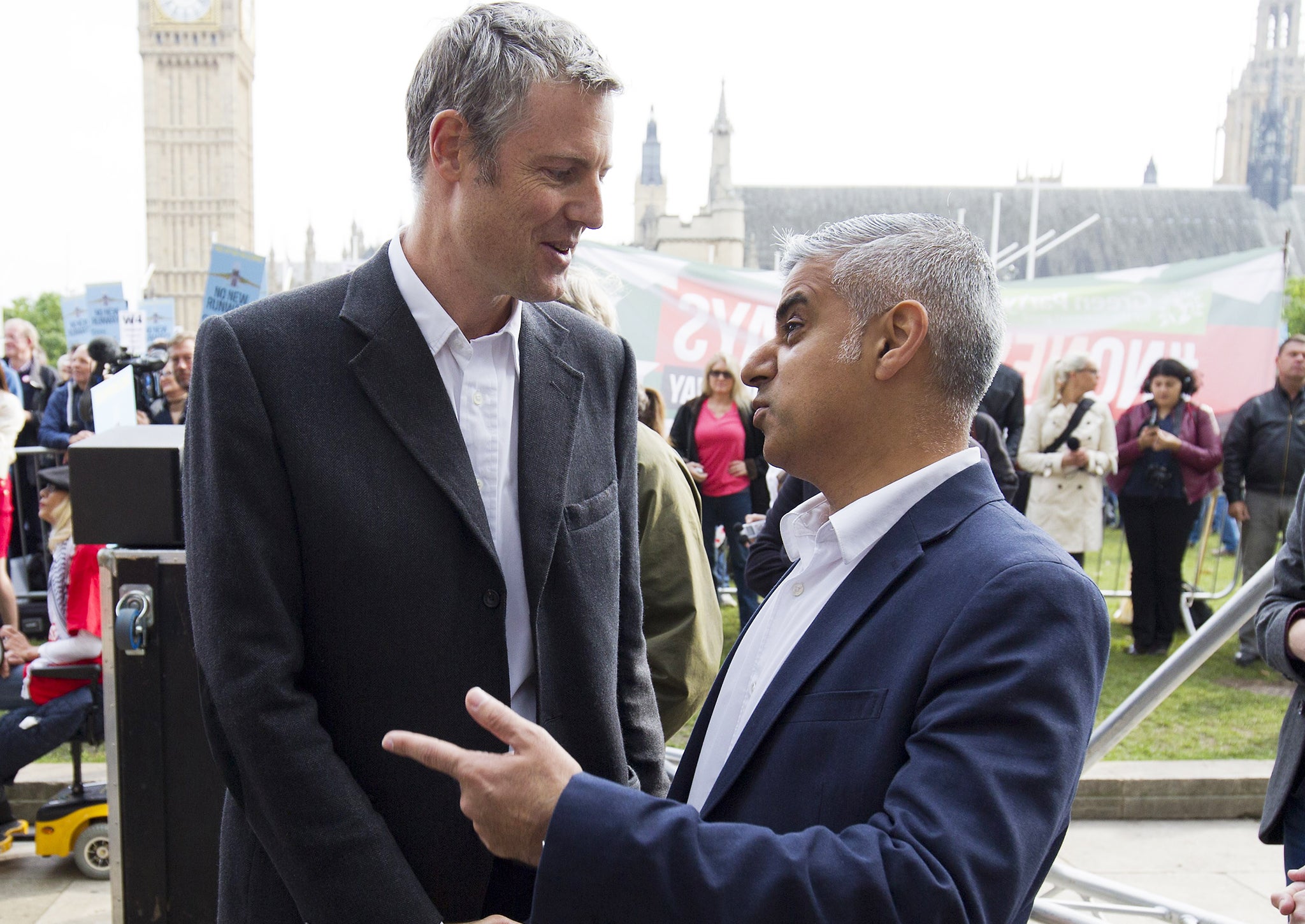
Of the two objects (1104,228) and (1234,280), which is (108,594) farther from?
(1104,228)

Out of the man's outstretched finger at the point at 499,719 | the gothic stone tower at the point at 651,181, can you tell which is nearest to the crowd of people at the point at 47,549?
the man's outstretched finger at the point at 499,719

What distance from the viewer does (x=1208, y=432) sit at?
293 inches

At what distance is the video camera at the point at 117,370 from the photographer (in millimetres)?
7977

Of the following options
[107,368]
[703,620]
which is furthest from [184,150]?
[703,620]

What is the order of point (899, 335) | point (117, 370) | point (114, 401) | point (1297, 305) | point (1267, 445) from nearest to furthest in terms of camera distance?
1. point (899, 335)
2. point (114, 401)
3. point (1267, 445)
4. point (117, 370)
5. point (1297, 305)

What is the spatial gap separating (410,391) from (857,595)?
728 millimetres

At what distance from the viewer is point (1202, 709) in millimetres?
6316

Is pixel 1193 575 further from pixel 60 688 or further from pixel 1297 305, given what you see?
pixel 1297 305

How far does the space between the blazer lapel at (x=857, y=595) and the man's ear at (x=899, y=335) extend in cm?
16

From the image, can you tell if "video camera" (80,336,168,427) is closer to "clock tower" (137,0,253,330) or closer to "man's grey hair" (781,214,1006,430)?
"man's grey hair" (781,214,1006,430)

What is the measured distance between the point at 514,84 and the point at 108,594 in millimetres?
2099

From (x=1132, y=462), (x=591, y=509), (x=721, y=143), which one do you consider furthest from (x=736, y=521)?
(x=721, y=143)

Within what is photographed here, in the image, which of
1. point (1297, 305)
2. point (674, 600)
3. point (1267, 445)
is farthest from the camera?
point (1297, 305)

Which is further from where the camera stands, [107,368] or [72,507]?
[107,368]
